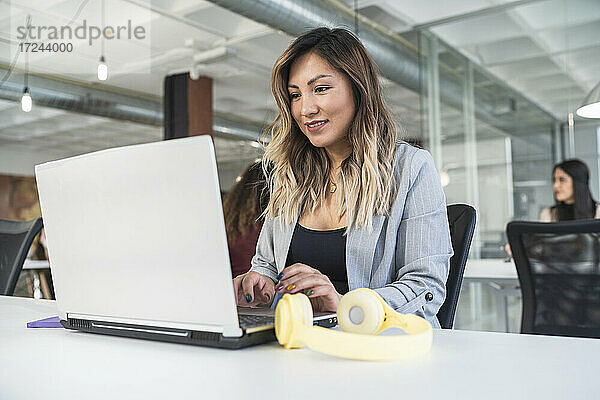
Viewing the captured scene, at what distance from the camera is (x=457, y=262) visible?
4.43ft

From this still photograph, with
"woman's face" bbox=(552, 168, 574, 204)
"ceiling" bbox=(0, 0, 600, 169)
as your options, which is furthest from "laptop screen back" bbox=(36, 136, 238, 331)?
"woman's face" bbox=(552, 168, 574, 204)

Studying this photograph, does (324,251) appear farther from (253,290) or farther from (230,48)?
(230,48)

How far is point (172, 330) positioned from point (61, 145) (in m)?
5.27

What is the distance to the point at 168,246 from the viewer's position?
0.79 metres

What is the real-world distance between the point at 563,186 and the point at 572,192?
0.08 metres

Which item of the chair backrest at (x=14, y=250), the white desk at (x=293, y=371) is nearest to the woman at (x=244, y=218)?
the chair backrest at (x=14, y=250)

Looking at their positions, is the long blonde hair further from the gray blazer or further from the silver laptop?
the silver laptop

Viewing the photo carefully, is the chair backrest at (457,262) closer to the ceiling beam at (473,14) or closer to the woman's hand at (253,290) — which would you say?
the woman's hand at (253,290)

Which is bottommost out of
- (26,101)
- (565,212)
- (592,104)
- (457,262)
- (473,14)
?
(457,262)

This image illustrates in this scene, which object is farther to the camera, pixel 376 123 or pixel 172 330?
pixel 376 123

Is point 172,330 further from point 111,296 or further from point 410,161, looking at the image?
point 410,161

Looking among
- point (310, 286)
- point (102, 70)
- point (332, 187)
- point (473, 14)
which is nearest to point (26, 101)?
Result: point (102, 70)

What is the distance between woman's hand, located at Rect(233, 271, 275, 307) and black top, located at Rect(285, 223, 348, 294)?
0.19 metres

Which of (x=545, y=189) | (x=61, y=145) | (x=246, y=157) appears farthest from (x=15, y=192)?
(x=545, y=189)
